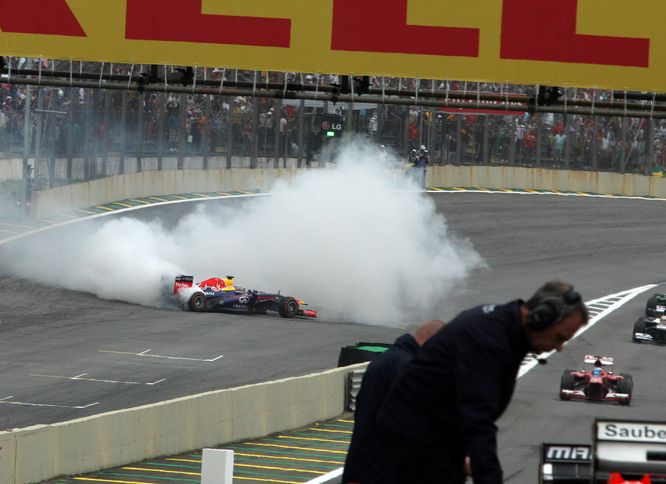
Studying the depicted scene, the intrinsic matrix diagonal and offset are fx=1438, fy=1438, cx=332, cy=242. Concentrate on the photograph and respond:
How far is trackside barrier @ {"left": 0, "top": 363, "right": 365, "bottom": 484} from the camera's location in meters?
13.6

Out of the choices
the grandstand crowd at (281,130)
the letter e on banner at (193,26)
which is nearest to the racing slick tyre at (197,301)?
the grandstand crowd at (281,130)

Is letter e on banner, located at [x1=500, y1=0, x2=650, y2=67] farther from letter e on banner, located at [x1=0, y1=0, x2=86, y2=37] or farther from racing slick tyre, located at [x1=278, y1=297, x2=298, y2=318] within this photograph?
racing slick tyre, located at [x1=278, y1=297, x2=298, y2=318]

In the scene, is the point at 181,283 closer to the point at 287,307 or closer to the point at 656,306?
the point at 287,307

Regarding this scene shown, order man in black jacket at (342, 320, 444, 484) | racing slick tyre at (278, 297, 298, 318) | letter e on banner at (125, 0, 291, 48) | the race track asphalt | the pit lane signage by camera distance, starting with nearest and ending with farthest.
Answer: the pit lane signage → man in black jacket at (342, 320, 444, 484) → letter e on banner at (125, 0, 291, 48) → the race track asphalt → racing slick tyre at (278, 297, 298, 318)

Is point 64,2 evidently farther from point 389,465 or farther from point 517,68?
point 389,465

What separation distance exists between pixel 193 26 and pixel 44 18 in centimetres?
150

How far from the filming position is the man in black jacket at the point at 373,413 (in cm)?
571

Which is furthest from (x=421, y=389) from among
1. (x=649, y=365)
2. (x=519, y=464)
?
(x=649, y=365)

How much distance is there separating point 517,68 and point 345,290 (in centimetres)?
1946

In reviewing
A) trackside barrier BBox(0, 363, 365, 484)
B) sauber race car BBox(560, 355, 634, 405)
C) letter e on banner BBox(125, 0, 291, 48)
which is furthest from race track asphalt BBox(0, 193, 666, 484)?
letter e on banner BBox(125, 0, 291, 48)

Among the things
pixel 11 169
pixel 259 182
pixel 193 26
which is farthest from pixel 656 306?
pixel 259 182

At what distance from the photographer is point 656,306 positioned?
28.1 metres

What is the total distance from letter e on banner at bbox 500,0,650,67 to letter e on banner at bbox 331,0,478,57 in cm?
38

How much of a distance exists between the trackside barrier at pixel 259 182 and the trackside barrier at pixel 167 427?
1954 centimetres
